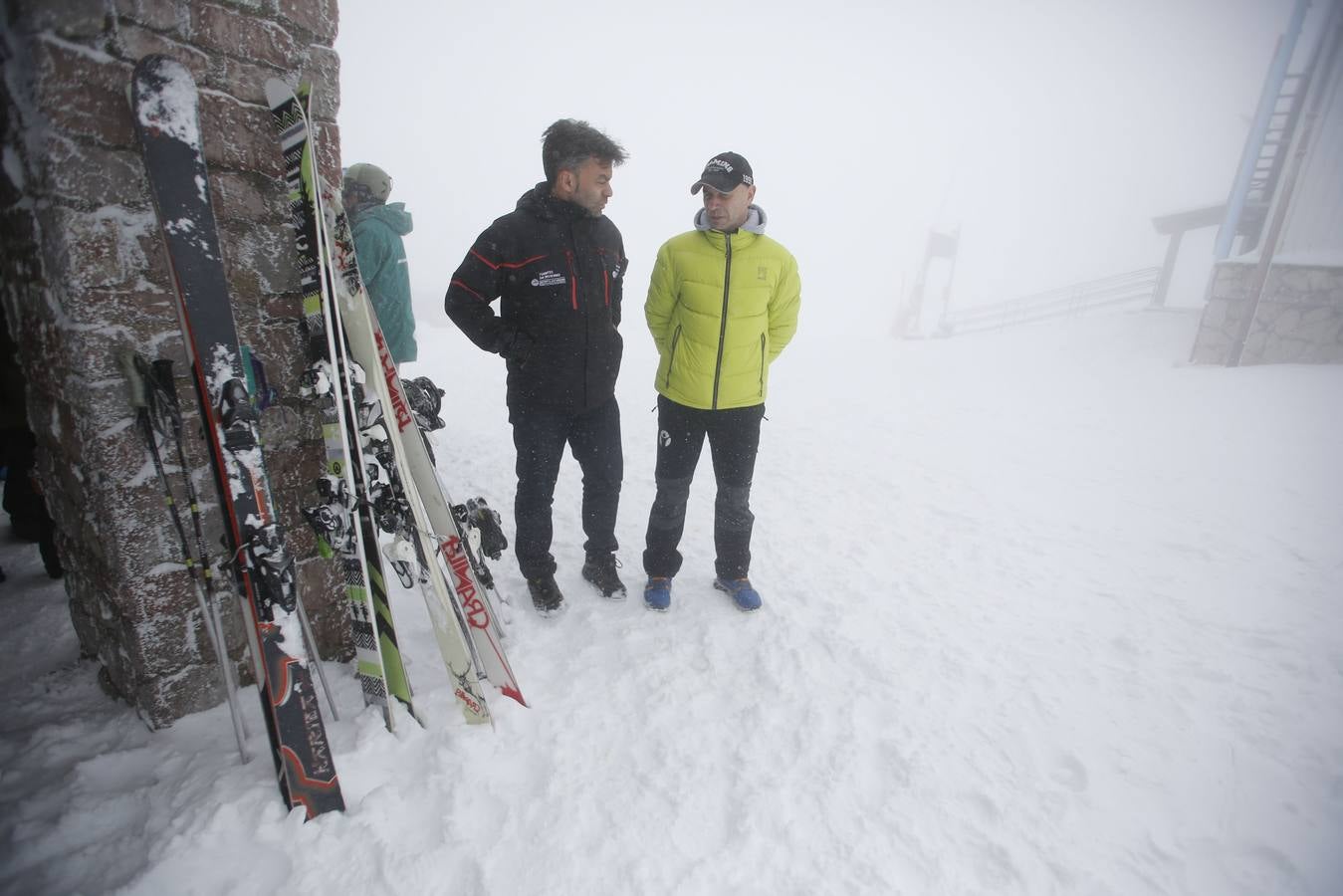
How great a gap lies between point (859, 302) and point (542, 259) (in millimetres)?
48527

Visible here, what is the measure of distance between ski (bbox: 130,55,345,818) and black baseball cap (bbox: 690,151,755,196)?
154 centimetres

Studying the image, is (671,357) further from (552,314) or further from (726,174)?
(726,174)

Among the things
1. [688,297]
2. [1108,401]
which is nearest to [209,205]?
[688,297]

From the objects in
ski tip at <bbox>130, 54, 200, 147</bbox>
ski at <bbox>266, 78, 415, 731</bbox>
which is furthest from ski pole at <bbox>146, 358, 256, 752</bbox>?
ski tip at <bbox>130, 54, 200, 147</bbox>

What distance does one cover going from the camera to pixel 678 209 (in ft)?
226

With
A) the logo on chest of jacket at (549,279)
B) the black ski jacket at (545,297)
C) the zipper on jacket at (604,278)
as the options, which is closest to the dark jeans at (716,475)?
the black ski jacket at (545,297)

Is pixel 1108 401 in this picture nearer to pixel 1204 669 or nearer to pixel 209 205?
pixel 1204 669

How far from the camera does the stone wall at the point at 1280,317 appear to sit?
24.4 ft

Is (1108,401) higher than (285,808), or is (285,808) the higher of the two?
(1108,401)

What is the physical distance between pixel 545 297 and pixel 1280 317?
10.3m

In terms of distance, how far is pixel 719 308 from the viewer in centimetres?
242

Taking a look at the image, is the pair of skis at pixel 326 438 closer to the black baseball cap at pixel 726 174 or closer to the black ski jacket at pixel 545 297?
the black ski jacket at pixel 545 297

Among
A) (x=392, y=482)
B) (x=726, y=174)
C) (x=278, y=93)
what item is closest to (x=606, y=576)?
(x=392, y=482)

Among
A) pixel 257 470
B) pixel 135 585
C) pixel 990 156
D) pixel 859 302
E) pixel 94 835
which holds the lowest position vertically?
pixel 94 835
